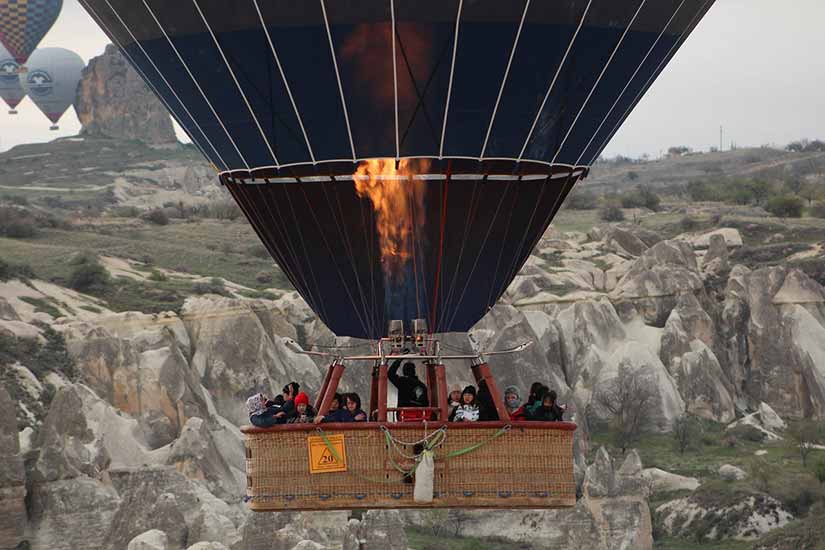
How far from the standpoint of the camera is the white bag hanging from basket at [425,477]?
15.5 metres

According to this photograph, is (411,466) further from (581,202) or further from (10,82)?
(10,82)

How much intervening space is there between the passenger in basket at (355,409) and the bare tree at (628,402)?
2957 centimetres

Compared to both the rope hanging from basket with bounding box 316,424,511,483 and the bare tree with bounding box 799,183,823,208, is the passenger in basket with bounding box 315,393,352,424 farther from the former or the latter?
the bare tree with bounding box 799,183,823,208

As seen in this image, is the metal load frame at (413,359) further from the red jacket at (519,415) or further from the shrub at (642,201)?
the shrub at (642,201)

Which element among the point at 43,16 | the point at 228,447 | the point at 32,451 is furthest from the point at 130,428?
the point at 43,16

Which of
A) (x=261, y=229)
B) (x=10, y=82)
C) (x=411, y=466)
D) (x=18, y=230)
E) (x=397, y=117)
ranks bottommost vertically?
(x=411, y=466)

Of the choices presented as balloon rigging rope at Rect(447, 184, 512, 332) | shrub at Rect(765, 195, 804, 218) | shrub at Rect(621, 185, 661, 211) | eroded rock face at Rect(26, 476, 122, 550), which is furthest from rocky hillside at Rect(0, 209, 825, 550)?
shrub at Rect(621, 185, 661, 211)

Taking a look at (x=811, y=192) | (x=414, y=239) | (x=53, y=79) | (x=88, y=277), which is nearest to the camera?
(x=414, y=239)

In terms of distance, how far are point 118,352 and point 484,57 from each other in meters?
25.7

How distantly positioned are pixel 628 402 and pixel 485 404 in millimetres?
30541

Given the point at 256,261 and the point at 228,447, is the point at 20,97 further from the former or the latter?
the point at 228,447

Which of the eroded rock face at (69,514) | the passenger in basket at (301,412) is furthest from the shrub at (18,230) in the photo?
the passenger in basket at (301,412)

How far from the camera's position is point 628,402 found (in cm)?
4659

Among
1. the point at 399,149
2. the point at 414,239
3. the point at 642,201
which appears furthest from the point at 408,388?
the point at 642,201
